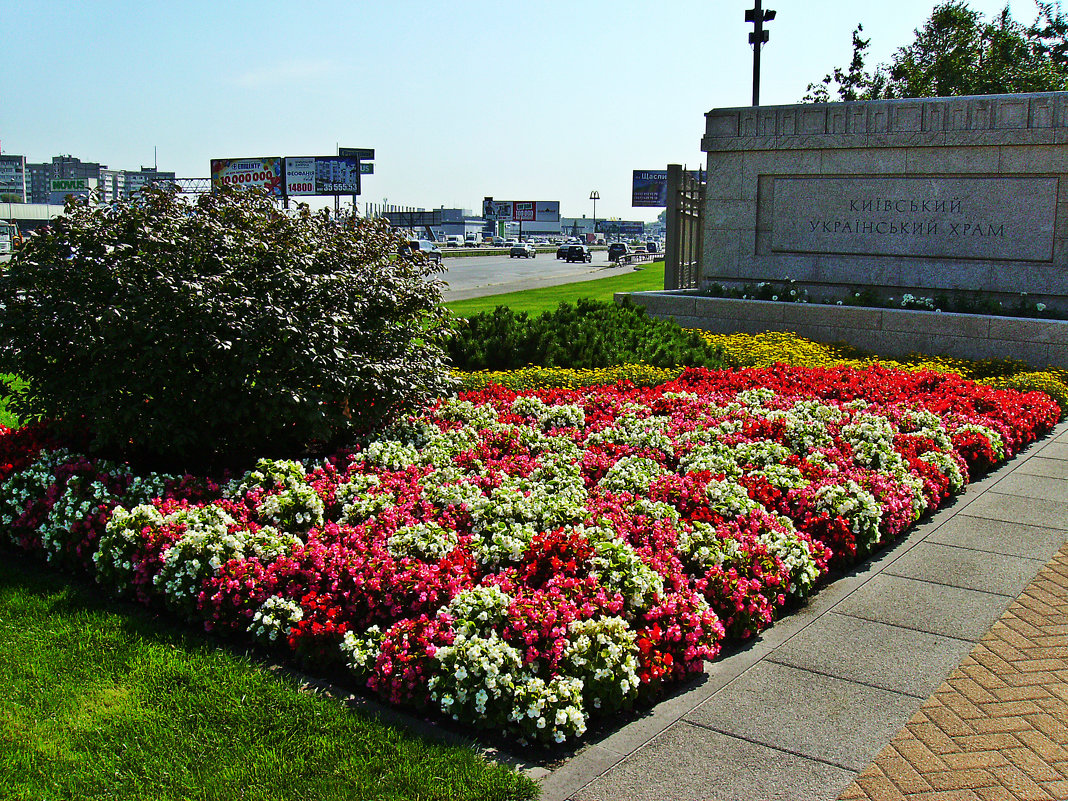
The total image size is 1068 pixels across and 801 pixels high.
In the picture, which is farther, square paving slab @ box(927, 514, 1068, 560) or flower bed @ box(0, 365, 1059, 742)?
square paving slab @ box(927, 514, 1068, 560)

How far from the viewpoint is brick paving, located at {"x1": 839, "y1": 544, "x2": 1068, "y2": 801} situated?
11.5 feet

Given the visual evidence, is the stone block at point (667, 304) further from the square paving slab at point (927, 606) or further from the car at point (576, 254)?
the car at point (576, 254)

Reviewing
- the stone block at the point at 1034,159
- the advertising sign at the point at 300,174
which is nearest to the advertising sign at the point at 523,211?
the advertising sign at the point at 300,174

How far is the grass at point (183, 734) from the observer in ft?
11.4

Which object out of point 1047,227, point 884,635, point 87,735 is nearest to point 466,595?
point 87,735

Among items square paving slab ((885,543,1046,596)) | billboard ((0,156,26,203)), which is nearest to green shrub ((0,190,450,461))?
square paving slab ((885,543,1046,596))

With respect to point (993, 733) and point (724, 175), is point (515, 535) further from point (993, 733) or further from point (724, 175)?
point (724, 175)

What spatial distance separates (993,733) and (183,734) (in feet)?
10.7

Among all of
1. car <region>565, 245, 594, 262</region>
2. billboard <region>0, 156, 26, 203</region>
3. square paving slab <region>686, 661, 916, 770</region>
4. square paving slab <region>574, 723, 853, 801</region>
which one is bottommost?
square paving slab <region>574, 723, 853, 801</region>

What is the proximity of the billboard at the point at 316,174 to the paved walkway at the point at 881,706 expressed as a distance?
6495 cm

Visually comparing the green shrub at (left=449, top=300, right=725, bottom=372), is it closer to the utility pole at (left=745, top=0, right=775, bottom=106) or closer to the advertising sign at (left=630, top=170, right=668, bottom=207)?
the utility pole at (left=745, top=0, right=775, bottom=106)

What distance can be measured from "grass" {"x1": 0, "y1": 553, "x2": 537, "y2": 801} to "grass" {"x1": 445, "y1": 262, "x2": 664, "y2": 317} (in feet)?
51.5

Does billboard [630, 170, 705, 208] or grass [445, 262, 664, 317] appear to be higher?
billboard [630, 170, 705, 208]

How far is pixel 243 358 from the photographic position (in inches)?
242
